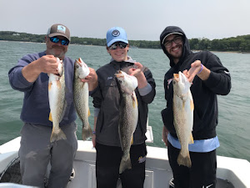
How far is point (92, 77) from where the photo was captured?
108 inches

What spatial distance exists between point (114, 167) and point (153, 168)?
947 millimetres

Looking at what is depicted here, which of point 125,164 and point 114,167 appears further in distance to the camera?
point 114,167

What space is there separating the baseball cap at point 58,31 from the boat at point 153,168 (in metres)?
2.19

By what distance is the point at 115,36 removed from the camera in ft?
9.66

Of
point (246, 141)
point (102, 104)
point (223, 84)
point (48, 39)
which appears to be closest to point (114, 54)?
point (102, 104)

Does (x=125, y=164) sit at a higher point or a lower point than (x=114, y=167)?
higher

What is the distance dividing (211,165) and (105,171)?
157 centimetres

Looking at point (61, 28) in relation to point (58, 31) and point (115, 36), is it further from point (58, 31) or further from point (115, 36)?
point (115, 36)

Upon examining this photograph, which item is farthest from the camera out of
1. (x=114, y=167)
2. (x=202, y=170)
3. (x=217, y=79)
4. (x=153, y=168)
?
(x=153, y=168)

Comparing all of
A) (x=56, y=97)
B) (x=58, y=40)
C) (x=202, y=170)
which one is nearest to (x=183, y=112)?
(x=202, y=170)

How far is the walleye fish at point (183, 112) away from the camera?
2.38m

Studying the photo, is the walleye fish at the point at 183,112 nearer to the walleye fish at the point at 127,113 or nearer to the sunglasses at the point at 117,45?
the walleye fish at the point at 127,113

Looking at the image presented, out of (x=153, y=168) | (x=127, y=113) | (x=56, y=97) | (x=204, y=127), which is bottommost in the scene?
(x=153, y=168)

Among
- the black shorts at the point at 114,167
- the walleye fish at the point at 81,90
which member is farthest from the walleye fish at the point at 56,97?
the black shorts at the point at 114,167
